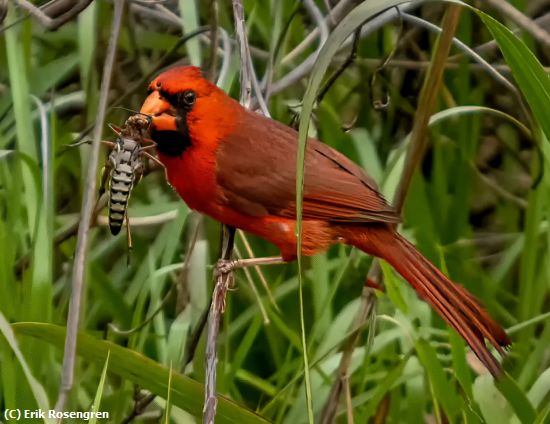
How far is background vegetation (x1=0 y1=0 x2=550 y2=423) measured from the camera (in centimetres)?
223

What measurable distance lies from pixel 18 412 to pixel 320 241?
66 centimetres

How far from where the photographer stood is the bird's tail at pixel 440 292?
2.02 meters

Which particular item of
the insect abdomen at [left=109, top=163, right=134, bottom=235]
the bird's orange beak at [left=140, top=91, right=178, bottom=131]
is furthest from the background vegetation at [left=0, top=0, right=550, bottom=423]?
the bird's orange beak at [left=140, top=91, right=178, bottom=131]

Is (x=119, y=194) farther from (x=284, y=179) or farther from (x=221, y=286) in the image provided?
(x=284, y=179)

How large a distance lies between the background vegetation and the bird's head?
0.54ft

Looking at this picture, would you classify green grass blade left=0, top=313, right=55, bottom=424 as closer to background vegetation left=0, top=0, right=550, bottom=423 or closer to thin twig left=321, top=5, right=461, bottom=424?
background vegetation left=0, top=0, right=550, bottom=423

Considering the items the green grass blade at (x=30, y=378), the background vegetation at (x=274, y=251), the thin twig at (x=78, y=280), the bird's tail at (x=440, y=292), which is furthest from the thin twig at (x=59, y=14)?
the thin twig at (x=78, y=280)

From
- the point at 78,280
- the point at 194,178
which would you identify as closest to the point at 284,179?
the point at 194,178

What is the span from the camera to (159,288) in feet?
8.42

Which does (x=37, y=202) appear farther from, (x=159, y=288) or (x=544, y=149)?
(x=544, y=149)

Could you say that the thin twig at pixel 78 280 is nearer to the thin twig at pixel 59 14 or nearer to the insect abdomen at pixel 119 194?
the insect abdomen at pixel 119 194

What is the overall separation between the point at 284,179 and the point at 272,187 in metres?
0.03

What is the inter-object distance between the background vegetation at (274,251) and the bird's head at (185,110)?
0.16 m

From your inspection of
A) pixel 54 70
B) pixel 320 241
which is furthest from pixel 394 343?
pixel 54 70
